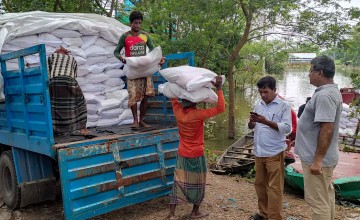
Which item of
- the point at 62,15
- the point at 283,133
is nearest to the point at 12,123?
the point at 62,15

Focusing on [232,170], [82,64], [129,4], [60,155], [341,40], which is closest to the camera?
[60,155]

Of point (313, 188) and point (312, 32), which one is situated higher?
point (312, 32)

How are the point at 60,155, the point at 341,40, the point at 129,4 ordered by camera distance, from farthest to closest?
the point at 129,4 < the point at 341,40 < the point at 60,155

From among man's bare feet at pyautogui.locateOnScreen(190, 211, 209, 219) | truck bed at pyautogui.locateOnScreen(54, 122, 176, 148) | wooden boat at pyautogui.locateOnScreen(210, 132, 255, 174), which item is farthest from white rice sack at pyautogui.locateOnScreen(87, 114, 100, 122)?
wooden boat at pyautogui.locateOnScreen(210, 132, 255, 174)

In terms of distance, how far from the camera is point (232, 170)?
21.4 feet

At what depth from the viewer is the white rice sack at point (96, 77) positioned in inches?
181

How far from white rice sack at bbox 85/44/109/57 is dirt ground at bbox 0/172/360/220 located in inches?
79.1

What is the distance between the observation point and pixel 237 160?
7105 millimetres

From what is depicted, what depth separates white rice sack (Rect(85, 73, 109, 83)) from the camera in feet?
15.1

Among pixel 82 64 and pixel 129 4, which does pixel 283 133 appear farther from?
pixel 129 4

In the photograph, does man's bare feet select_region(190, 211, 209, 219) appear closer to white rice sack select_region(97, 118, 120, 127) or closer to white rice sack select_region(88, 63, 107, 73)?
white rice sack select_region(97, 118, 120, 127)

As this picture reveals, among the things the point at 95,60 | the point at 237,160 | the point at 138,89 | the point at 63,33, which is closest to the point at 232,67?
the point at 237,160

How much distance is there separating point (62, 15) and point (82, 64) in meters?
0.71

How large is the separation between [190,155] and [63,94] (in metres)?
1.53
